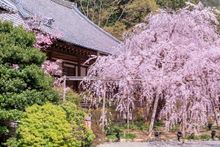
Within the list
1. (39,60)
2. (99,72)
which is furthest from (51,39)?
(39,60)

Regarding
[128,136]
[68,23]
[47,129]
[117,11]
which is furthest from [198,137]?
[117,11]

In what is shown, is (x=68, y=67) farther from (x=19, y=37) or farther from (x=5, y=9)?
(x=19, y=37)

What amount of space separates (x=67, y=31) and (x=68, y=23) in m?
2.53

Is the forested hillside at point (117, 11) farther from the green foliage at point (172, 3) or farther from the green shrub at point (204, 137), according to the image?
the green shrub at point (204, 137)

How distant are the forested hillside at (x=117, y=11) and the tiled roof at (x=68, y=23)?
10.4 m

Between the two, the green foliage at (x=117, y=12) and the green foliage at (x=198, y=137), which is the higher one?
the green foliage at (x=117, y=12)

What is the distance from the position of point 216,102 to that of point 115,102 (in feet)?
12.4

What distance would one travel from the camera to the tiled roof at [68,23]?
61.5ft

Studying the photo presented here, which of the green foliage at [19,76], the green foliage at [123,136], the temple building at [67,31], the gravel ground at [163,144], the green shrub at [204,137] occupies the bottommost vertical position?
the gravel ground at [163,144]

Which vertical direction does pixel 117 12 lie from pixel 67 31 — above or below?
above

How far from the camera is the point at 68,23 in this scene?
23000mm

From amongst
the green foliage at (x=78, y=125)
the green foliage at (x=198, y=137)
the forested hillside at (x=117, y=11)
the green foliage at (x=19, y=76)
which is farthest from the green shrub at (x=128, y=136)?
the forested hillside at (x=117, y=11)

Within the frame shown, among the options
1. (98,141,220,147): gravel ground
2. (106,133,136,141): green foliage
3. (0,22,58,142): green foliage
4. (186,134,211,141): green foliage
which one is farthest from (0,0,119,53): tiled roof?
(0,22,58,142): green foliage

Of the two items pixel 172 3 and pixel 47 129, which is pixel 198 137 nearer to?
pixel 47 129
